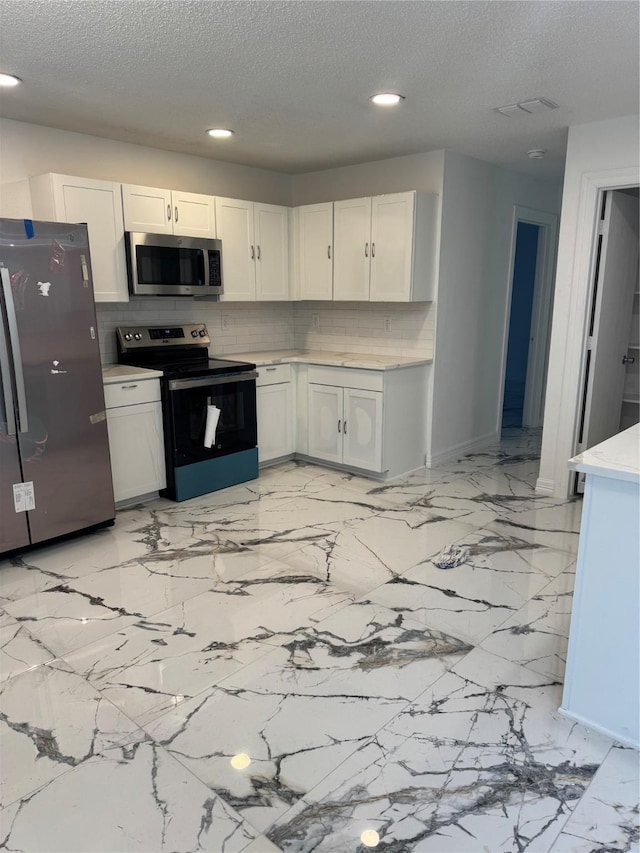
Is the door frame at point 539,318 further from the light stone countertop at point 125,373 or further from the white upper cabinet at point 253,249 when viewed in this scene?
the light stone countertop at point 125,373

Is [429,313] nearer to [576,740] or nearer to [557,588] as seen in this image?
[557,588]

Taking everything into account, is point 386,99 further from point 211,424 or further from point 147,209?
point 211,424

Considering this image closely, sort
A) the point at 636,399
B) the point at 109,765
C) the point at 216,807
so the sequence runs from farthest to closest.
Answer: the point at 636,399 < the point at 109,765 < the point at 216,807

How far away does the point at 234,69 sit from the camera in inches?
105

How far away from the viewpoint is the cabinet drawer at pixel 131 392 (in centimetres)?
358

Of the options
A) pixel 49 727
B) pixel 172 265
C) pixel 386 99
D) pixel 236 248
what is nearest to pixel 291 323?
pixel 236 248

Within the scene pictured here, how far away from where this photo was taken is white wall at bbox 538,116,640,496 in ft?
11.6

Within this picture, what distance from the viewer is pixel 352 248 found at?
14.8 ft

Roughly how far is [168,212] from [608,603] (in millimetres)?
3532

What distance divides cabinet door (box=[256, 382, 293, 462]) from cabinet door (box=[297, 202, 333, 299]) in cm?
83

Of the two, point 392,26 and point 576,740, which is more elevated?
point 392,26

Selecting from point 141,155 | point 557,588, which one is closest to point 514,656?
point 557,588

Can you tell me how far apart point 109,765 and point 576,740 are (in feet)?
4.83

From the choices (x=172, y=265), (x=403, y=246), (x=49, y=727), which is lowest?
(x=49, y=727)
